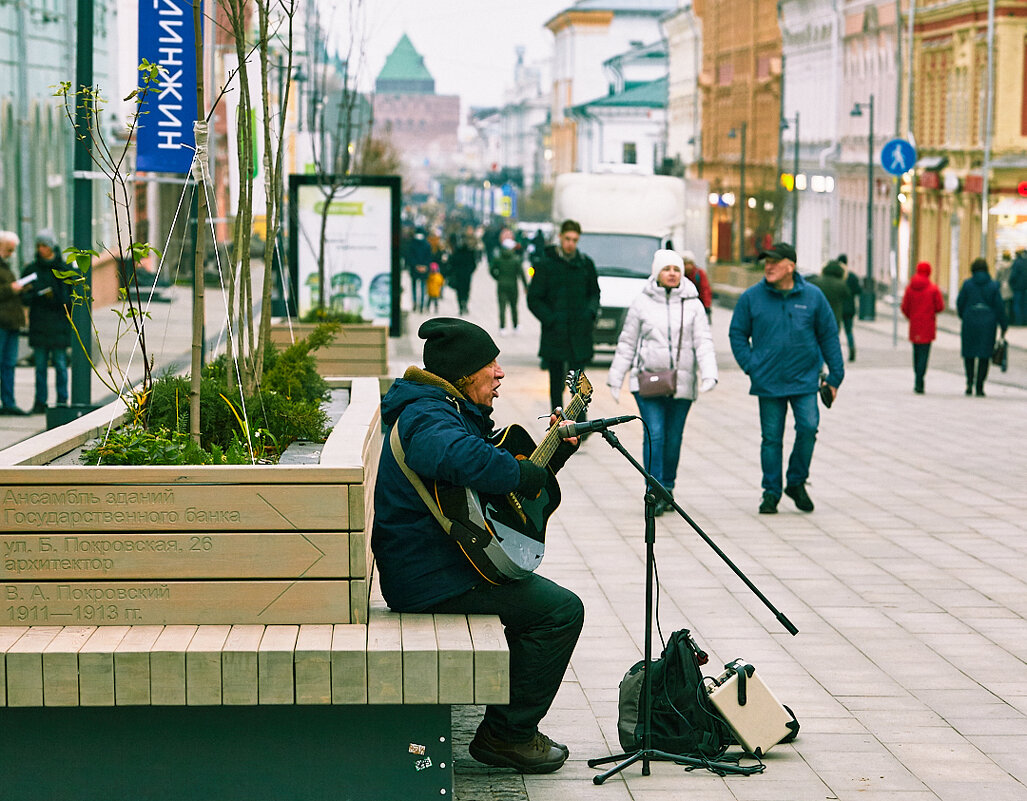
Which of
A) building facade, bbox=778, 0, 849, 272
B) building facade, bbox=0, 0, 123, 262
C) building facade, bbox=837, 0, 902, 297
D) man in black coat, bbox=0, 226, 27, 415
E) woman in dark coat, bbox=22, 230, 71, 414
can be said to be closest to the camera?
man in black coat, bbox=0, 226, 27, 415

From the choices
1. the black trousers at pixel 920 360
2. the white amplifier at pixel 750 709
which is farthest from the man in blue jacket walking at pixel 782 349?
the black trousers at pixel 920 360

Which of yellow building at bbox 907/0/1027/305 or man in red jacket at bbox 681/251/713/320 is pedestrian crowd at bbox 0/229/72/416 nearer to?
man in red jacket at bbox 681/251/713/320

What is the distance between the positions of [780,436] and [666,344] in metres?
1.00

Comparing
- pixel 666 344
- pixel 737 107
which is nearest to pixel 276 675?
pixel 666 344

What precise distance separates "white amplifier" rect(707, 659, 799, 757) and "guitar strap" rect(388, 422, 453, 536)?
4.01 feet

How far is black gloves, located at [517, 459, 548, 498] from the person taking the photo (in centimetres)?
596

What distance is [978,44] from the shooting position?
4753 cm

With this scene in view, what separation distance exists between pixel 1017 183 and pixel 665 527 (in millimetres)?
34927

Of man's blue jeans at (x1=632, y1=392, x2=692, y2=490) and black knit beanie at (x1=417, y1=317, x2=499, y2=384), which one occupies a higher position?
black knit beanie at (x1=417, y1=317, x2=499, y2=384)

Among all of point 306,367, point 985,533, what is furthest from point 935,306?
point 306,367

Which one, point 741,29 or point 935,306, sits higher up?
point 741,29

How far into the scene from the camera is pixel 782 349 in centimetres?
1222

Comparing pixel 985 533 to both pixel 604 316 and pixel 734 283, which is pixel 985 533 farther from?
pixel 734 283

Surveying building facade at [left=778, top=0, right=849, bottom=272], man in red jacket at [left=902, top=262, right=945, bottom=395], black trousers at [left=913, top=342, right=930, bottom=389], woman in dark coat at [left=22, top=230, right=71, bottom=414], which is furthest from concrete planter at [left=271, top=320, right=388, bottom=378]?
building facade at [left=778, top=0, right=849, bottom=272]
